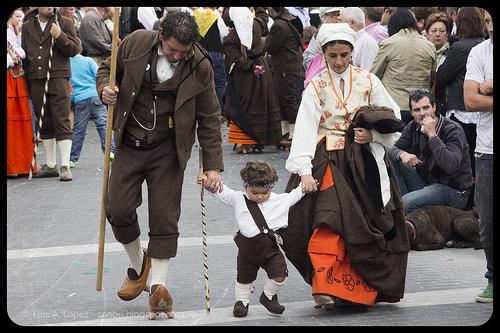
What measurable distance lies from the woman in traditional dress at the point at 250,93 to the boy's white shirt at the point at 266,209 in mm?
7391

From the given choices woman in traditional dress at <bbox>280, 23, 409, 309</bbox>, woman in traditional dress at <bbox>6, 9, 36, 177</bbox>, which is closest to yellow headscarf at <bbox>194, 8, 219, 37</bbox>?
woman in traditional dress at <bbox>6, 9, 36, 177</bbox>

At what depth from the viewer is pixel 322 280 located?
687 cm

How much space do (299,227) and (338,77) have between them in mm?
977

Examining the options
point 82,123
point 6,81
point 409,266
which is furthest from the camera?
point 82,123

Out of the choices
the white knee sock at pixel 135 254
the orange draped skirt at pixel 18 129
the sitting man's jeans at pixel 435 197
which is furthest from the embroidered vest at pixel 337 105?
the orange draped skirt at pixel 18 129

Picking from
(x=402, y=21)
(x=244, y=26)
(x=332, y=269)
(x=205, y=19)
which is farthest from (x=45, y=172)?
(x=332, y=269)

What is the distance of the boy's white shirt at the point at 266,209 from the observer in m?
6.88

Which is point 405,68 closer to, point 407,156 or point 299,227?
point 407,156

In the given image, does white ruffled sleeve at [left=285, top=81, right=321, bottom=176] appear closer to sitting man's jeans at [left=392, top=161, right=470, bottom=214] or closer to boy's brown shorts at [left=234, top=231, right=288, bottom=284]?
boy's brown shorts at [left=234, top=231, right=288, bottom=284]

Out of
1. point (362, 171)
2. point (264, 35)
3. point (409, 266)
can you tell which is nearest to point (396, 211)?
point (362, 171)

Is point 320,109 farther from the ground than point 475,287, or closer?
farther from the ground

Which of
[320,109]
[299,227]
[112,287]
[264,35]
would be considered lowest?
[112,287]

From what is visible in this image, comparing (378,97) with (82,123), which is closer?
(378,97)

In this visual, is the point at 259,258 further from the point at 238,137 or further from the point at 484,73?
the point at 238,137
